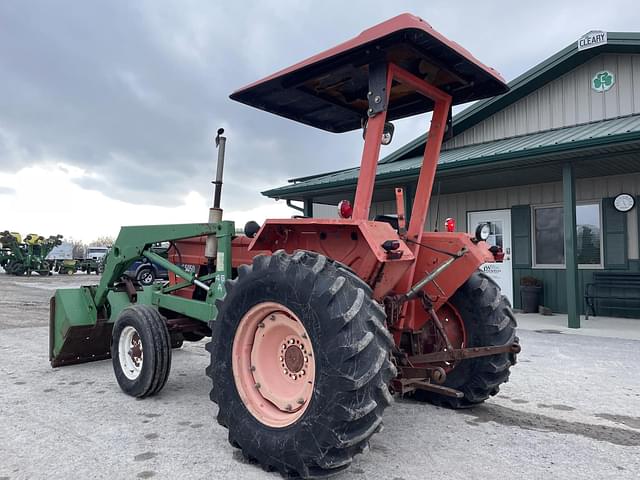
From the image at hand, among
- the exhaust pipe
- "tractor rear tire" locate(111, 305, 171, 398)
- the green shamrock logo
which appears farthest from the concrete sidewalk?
"tractor rear tire" locate(111, 305, 171, 398)

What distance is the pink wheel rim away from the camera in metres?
2.78

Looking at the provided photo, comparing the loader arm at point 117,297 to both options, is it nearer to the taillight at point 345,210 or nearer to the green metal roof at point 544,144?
the taillight at point 345,210

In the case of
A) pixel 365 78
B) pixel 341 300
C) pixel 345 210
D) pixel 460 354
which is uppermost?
pixel 365 78

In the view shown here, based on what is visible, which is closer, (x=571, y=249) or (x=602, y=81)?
(x=571, y=249)

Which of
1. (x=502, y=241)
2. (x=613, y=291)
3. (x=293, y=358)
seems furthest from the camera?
(x=502, y=241)

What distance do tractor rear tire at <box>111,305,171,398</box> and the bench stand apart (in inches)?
316

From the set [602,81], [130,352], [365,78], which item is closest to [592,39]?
[602,81]

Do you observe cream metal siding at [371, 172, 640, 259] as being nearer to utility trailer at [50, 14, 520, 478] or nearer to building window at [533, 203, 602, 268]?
building window at [533, 203, 602, 268]

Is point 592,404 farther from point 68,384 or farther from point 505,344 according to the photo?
point 68,384

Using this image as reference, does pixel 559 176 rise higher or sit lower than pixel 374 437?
higher

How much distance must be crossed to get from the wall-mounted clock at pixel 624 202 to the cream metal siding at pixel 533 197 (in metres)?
0.11

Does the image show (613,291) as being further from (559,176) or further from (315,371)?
(315,371)

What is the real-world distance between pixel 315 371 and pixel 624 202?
8.84 metres

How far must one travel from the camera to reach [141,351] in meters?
4.12
